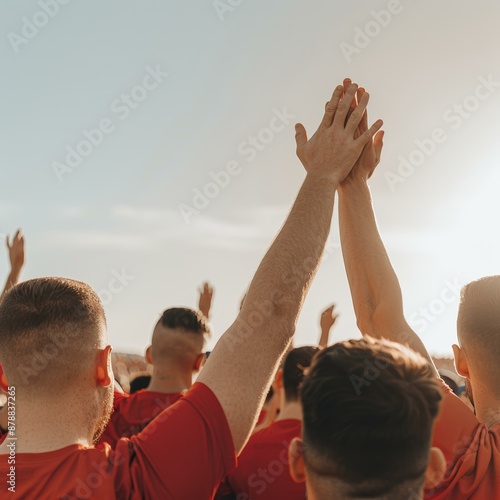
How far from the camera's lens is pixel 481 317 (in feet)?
8.74

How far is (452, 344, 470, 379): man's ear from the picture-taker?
9.05 feet

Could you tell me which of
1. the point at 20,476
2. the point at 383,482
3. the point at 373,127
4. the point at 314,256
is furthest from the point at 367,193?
the point at 20,476

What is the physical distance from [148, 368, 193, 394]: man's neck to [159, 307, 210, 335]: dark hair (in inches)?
14.6

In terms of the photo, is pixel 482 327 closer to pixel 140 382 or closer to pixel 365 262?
pixel 365 262

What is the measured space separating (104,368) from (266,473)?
51.9 inches

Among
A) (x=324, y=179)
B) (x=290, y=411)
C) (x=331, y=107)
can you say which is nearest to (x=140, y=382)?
(x=290, y=411)

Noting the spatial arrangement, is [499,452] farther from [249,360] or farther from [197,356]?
[197,356]

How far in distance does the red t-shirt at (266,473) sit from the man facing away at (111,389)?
4.01 feet

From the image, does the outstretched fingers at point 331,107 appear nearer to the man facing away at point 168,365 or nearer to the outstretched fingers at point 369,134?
the outstretched fingers at point 369,134

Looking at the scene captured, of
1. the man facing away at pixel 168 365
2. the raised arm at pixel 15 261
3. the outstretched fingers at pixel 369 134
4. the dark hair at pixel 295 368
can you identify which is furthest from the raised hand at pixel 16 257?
the outstretched fingers at pixel 369 134

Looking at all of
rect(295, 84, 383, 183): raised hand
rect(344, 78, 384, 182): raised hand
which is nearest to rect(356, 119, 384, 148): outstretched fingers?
rect(295, 84, 383, 183): raised hand

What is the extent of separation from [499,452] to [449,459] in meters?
0.19

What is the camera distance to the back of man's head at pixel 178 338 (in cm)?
479

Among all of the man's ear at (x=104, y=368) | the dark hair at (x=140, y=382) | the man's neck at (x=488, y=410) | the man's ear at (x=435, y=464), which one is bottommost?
the dark hair at (x=140, y=382)
